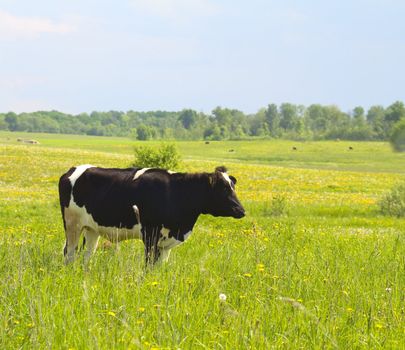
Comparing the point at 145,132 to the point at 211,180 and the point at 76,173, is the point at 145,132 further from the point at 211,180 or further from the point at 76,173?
the point at 211,180

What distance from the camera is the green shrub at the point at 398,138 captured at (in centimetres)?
11436

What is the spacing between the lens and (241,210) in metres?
10.2

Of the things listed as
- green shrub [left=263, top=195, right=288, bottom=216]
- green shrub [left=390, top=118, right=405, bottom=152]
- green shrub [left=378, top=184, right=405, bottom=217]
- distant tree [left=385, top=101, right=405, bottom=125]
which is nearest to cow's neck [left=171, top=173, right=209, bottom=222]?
green shrub [left=263, top=195, right=288, bottom=216]

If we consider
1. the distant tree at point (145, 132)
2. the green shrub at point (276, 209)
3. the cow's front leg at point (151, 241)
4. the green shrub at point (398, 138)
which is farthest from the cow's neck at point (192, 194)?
the distant tree at point (145, 132)

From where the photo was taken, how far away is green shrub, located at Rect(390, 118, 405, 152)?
375 feet

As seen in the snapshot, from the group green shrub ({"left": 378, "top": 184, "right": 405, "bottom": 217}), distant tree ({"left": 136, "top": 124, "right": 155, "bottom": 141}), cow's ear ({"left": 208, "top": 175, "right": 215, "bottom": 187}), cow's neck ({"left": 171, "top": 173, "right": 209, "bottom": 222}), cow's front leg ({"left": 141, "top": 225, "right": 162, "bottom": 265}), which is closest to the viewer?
cow's front leg ({"left": 141, "top": 225, "right": 162, "bottom": 265})

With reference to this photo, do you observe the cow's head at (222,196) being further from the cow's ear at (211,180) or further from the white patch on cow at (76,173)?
the white patch on cow at (76,173)

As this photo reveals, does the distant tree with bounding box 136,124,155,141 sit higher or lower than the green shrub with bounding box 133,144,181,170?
lower

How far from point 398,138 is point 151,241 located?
122308 millimetres

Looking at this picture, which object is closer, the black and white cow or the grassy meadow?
the grassy meadow

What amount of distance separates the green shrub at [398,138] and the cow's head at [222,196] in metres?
109

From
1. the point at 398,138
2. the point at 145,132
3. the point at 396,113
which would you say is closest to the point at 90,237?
the point at 398,138

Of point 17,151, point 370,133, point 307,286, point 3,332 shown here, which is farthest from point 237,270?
point 370,133

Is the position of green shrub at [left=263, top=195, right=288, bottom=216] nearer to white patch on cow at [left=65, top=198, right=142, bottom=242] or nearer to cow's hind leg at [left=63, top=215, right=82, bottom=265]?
white patch on cow at [left=65, top=198, right=142, bottom=242]
